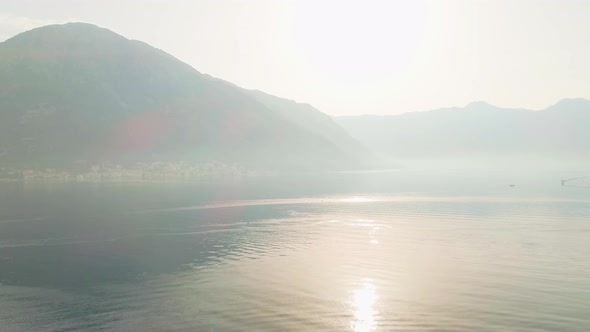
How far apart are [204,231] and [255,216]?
85.0 ft

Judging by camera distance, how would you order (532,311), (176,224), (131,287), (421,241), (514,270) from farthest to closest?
(176,224), (421,241), (514,270), (131,287), (532,311)

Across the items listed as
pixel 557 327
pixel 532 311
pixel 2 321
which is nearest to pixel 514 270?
pixel 532 311

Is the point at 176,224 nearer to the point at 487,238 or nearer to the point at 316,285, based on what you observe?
the point at 316,285

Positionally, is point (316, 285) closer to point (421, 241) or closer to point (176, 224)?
point (421, 241)

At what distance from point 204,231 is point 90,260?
94.3 ft

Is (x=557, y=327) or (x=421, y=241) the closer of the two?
(x=557, y=327)

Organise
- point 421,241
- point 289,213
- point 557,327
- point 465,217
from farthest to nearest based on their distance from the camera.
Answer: point 289,213, point 465,217, point 421,241, point 557,327

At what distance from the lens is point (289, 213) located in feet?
405

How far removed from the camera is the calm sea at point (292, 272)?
134 ft

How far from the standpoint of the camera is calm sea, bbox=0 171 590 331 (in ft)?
134

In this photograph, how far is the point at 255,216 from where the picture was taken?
116062 mm

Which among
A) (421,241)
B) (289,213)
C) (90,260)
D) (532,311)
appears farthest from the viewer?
(289,213)

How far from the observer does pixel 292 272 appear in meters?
58.4

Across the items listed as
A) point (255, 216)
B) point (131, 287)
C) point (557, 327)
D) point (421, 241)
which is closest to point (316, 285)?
point (131, 287)
